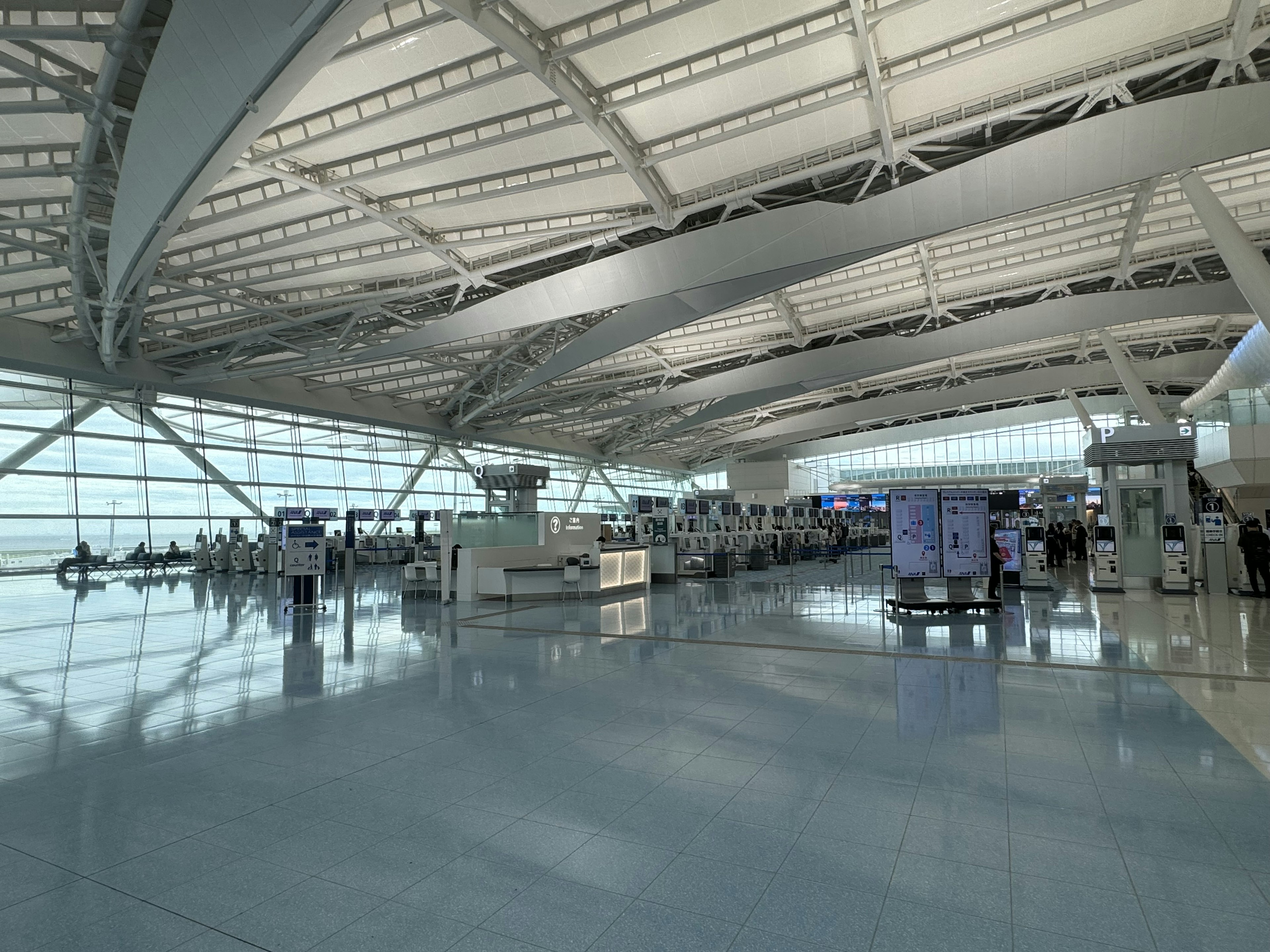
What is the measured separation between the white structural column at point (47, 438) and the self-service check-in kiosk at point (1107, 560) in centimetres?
2947

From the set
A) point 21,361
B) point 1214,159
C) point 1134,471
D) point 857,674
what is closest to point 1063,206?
point 1214,159

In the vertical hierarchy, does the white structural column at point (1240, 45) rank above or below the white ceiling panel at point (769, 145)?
above

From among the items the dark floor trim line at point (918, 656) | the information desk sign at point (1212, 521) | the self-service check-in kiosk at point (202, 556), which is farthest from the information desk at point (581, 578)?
the self-service check-in kiosk at point (202, 556)

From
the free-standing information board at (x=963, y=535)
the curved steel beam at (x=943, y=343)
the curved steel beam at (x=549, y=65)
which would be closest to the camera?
the curved steel beam at (x=549, y=65)

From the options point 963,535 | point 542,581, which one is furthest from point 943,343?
point 542,581

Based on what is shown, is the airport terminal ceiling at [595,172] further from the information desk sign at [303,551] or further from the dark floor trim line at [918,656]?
the dark floor trim line at [918,656]

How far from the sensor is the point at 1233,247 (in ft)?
43.7

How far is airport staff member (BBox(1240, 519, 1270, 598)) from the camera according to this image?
13.8 metres

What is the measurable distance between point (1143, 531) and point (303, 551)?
18.0 m

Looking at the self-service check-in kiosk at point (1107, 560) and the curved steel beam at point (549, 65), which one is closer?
the curved steel beam at point (549, 65)

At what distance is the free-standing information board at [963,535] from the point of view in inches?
480

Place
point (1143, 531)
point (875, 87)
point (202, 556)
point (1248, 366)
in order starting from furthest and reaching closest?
1. point (202, 556)
2. point (1248, 366)
3. point (1143, 531)
4. point (875, 87)

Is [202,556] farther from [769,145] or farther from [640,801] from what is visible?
[640,801]

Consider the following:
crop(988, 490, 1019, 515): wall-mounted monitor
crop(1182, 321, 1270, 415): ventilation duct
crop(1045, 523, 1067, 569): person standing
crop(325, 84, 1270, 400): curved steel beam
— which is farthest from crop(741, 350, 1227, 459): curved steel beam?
crop(325, 84, 1270, 400): curved steel beam
